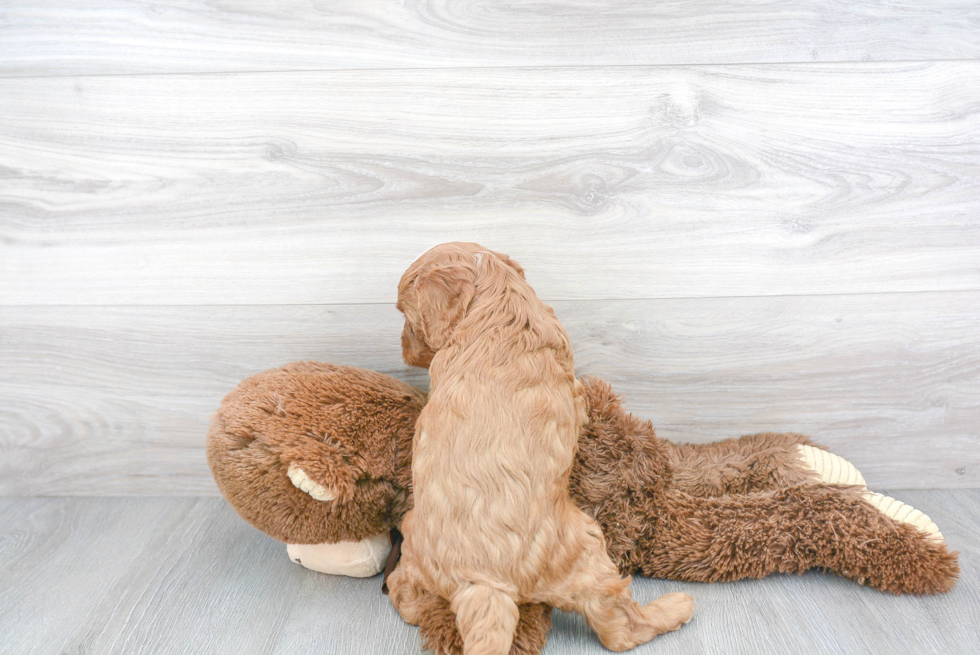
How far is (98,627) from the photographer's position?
95cm

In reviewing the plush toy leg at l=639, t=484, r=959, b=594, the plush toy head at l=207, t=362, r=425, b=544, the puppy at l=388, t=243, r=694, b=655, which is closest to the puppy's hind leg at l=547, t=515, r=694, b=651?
the puppy at l=388, t=243, r=694, b=655

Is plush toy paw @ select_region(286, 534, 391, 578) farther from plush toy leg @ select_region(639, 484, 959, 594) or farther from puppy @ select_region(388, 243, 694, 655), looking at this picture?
plush toy leg @ select_region(639, 484, 959, 594)

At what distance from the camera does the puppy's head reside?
2.92ft

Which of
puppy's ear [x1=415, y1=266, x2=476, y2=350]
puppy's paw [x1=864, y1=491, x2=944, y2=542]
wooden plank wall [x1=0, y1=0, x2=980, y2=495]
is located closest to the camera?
puppy's ear [x1=415, y1=266, x2=476, y2=350]

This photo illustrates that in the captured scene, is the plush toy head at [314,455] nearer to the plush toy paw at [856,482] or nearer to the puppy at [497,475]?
the puppy at [497,475]

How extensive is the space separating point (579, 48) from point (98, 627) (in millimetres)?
1126

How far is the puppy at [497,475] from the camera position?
2.68ft

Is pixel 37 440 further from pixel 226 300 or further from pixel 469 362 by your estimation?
pixel 469 362

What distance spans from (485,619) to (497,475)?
0.16 m

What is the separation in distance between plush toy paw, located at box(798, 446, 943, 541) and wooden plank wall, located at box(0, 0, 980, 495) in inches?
4.8

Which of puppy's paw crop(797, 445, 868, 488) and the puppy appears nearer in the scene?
the puppy

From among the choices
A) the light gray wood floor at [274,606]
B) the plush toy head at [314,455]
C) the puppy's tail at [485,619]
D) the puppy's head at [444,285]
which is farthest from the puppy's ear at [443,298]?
the light gray wood floor at [274,606]

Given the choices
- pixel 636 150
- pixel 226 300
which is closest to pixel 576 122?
pixel 636 150

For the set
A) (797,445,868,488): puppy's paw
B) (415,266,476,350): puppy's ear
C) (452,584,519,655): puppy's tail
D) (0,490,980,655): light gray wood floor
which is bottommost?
(0,490,980,655): light gray wood floor
